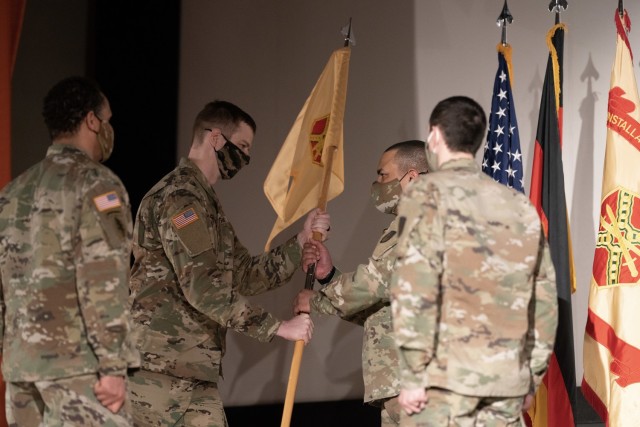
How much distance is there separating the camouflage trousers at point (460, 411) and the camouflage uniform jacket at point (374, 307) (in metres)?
0.85

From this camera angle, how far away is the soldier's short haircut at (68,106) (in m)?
3.12

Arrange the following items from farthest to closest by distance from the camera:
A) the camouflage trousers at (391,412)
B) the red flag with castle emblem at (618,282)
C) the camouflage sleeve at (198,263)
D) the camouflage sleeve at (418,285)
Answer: the red flag with castle emblem at (618,282)
the camouflage trousers at (391,412)
the camouflage sleeve at (198,263)
the camouflage sleeve at (418,285)

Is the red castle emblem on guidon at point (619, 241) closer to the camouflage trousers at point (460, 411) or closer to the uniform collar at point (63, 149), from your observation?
the camouflage trousers at point (460, 411)

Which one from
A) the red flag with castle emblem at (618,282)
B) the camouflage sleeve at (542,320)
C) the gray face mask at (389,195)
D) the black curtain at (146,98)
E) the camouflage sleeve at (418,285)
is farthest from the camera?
the black curtain at (146,98)

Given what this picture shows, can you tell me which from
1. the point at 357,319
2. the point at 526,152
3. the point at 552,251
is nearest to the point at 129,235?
the point at 357,319

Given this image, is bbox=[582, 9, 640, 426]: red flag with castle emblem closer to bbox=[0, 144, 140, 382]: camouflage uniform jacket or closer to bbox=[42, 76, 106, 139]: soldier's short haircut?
bbox=[0, 144, 140, 382]: camouflage uniform jacket

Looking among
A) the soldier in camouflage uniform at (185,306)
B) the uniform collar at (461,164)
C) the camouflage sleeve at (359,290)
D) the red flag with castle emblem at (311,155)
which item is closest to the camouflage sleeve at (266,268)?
the red flag with castle emblem at (311,155)

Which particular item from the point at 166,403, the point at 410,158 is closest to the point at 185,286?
the point at 166,403

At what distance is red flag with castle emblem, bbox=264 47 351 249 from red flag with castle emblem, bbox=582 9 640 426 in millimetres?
1407

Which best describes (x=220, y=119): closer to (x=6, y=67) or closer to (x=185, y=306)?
(x=185, y=306)

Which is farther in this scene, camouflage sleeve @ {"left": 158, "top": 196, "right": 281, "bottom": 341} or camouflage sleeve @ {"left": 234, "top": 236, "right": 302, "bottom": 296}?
camouflage sleeve @ {"left": 234, "top": 236, "right": 302, "bottom": 296}

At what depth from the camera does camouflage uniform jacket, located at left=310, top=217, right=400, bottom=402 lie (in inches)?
149

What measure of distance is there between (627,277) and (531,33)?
177cm

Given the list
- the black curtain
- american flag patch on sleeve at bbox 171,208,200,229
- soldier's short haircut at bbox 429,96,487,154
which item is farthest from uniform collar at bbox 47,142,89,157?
the black curtain
